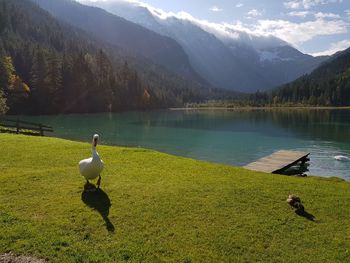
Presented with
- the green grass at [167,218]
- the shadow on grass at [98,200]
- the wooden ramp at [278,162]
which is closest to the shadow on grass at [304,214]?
the green grass at [167,218]

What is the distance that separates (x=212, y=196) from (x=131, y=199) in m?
4.19

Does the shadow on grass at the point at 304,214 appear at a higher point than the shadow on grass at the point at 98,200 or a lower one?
lower

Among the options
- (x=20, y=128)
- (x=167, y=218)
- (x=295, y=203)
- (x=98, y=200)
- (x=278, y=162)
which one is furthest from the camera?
(x=20, y=128)

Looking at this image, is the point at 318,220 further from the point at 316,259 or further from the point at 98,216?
the point at 98,216

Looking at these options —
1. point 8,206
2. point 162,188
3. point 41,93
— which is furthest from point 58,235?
Result: point 41,93

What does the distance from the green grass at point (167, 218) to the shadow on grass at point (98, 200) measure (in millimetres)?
47

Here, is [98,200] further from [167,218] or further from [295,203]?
[295,203]

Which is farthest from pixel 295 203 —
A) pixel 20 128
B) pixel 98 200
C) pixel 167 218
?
pixel 20 128

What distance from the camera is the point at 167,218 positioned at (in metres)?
16.4

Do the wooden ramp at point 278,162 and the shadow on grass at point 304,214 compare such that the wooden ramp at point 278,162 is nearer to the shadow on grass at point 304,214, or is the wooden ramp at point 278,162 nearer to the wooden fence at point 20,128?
the shadow on grass at point 304,214

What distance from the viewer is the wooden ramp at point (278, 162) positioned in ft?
144

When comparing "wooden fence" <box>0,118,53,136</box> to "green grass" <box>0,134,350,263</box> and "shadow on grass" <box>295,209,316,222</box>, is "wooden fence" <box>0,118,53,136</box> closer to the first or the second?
"green grass" <box>0,134,350,263</box>

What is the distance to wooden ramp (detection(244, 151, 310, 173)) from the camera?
43853 mm

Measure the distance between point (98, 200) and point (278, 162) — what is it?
1380 inches
